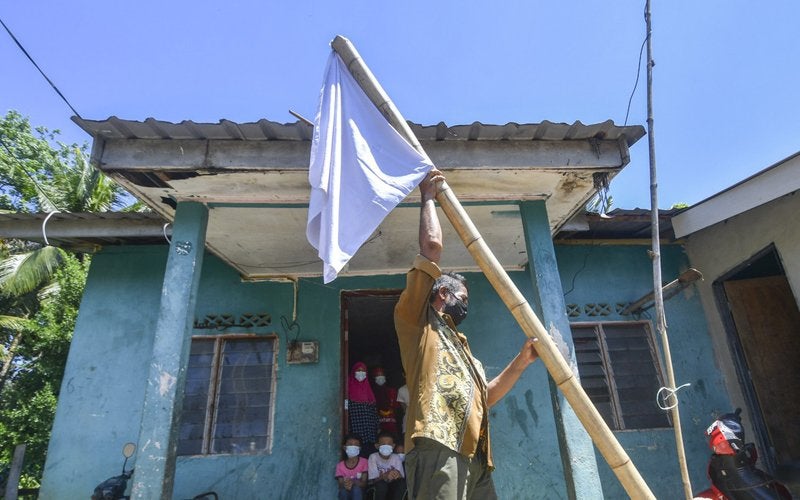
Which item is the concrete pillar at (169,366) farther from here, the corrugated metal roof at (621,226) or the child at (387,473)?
the corrugated metal roof at (621,226)

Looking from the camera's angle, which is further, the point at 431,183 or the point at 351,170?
the point at 351,170

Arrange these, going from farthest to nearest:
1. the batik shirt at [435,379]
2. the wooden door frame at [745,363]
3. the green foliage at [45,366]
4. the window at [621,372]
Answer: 1. the green foliage at [45,366]
2. the window at [621,372]
3. the wooden door frame at [745,363]
4. the batik shirt at [435,379]

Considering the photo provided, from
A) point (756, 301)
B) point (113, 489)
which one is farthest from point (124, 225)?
point (756, 301)

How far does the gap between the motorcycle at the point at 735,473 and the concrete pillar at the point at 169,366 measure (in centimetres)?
443

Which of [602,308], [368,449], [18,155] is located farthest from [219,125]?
[18,155]

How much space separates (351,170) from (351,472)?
3488 millimetres

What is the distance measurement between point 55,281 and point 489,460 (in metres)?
15.4

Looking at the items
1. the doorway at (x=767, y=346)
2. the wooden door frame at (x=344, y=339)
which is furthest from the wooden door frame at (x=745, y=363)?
the wooden door frame at (x=344, y=339)

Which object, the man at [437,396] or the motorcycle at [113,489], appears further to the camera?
the motorcycle at [113,489]

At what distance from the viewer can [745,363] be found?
18.1 ft

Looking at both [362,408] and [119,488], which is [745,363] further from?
[119,488]

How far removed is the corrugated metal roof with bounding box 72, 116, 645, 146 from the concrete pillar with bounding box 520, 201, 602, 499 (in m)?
0.69

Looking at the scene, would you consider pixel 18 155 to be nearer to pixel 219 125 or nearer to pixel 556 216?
pixel 219 125

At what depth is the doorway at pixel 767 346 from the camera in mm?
5301
